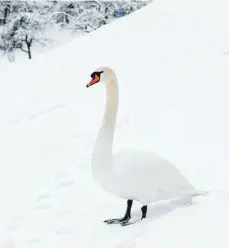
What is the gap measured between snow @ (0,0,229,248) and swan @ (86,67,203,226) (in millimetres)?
224

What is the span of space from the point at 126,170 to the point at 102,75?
34.1 inches

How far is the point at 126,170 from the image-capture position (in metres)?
4.48

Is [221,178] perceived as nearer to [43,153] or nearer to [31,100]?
[43,153]

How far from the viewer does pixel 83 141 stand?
8.23 meters

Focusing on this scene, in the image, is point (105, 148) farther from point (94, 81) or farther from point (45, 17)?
point (45, 17)

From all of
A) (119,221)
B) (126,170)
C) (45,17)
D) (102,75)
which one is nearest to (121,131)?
(119,221)

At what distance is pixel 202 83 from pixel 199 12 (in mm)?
7346

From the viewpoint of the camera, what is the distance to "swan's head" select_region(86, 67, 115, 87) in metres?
4.63

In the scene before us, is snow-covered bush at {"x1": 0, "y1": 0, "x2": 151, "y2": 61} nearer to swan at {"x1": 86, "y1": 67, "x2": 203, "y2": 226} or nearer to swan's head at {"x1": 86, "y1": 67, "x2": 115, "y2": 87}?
swan's head at {"x1": 86, "y1": 67, "x2": 115, "y2": 87}

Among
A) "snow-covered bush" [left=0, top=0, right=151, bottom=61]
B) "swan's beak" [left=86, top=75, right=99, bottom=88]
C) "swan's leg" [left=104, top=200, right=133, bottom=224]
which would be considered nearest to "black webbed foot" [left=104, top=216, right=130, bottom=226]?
"swan's leg" [left=104, top=200, right=133, bottom=224]

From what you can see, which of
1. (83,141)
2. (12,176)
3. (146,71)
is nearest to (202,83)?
(146,71)

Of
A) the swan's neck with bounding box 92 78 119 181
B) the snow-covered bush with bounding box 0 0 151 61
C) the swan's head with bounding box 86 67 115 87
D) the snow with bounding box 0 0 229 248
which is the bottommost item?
the snow-covered bush with bounding box 0 0 151 61

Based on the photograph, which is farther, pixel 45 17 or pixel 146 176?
pixel 45 17

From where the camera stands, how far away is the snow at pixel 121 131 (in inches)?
186
